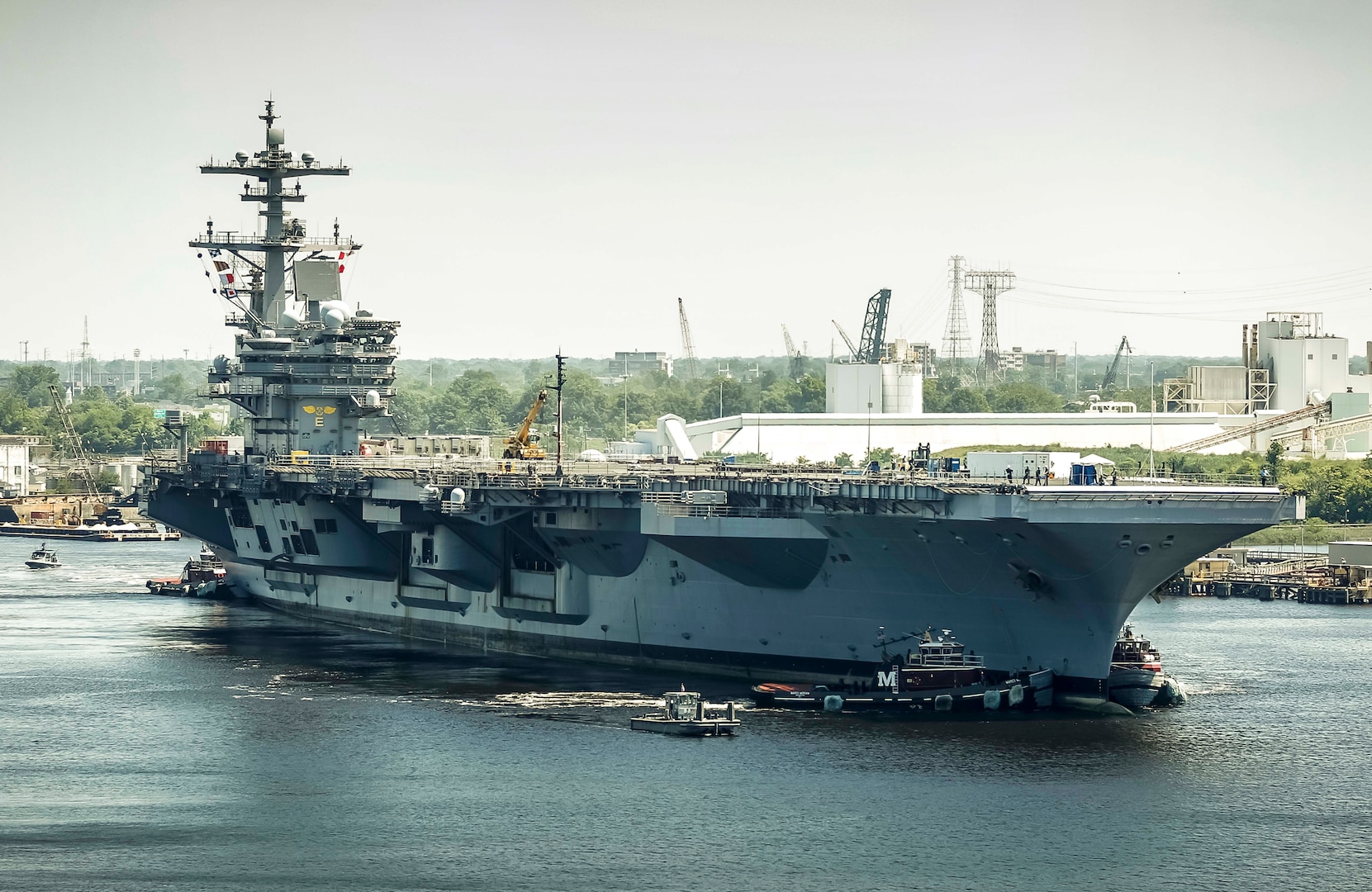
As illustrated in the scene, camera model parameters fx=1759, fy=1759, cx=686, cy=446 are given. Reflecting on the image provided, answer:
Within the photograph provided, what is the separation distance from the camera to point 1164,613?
199 feet

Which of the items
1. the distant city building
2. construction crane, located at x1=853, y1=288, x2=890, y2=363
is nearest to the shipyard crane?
construction crane, located at x1=853, y1=288, x2=890, y2=363

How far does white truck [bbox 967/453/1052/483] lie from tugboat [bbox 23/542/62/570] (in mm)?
51207

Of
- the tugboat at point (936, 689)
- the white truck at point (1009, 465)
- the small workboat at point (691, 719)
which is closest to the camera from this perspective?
the small workboat at point (691, 719)

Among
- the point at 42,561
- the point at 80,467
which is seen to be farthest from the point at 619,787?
the point at 80,467

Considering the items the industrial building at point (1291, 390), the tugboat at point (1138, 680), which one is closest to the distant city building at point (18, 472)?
the industrial building at point (1291, 390)

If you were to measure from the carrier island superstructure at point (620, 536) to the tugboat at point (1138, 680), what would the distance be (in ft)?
4.96

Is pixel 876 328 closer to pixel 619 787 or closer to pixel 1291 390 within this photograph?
pixel 1291 390

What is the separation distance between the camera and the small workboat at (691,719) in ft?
119

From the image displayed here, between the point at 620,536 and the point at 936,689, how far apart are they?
362 inches

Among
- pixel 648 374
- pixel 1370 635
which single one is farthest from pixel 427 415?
pixel 1370 635

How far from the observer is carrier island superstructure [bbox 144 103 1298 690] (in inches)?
1436

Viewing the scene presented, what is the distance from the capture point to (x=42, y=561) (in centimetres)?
7869

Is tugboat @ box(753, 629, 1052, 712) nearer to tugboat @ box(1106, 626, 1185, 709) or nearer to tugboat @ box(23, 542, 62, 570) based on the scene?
tugboat @ box(1106, 626, 1185, 709)

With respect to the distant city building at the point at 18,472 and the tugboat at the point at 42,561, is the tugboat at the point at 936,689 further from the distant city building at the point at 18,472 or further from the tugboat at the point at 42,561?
the distant city building at the point at 18,472
